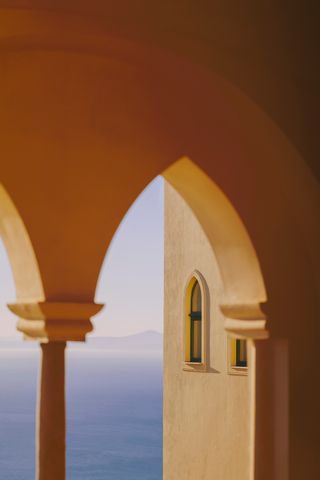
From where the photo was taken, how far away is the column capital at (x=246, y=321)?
382 inches

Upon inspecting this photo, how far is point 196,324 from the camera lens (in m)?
16.2

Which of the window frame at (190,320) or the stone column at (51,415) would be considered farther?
the window frame at (190,320)

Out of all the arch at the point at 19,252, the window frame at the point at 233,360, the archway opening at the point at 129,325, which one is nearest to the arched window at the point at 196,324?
the window frame at the point at 233,360

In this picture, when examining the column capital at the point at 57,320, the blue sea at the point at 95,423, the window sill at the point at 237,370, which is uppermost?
the column capital at the point at 57,320

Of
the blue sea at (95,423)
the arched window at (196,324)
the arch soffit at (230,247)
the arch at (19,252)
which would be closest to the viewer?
the arch at (19,252)

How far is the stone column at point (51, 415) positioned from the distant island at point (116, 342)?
2226 inches

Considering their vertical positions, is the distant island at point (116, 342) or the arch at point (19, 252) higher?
the distant island at point (116, 342)

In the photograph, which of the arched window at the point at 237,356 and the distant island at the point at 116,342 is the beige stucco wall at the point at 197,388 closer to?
the arched window at the point at 237,356

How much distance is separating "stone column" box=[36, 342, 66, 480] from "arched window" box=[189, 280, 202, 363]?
7.35 meters

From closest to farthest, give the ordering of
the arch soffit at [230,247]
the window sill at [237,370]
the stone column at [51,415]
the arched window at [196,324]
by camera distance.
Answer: the stone column at [51,415] → the arch soffit at [230,247] → the window sill at [237,370] → the arched window at [196,324]

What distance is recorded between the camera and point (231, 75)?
329 inches

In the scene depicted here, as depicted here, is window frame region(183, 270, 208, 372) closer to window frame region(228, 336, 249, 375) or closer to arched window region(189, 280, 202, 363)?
arched window region(189, 280, 202, 363)

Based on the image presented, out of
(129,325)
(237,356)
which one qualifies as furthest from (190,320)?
(129,325)

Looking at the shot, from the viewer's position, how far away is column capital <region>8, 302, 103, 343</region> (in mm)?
8602
